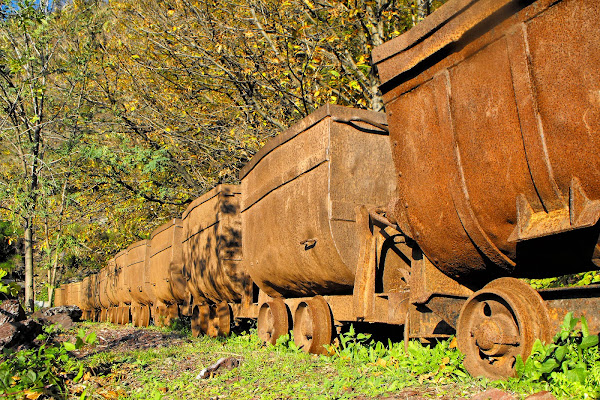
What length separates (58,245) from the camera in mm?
14141

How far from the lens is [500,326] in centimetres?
379

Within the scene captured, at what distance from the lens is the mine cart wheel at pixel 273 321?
7480 millimetres

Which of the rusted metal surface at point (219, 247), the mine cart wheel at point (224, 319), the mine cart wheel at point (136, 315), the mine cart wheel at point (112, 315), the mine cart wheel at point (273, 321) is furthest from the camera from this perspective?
the mine cart wheel at point (112, 315)

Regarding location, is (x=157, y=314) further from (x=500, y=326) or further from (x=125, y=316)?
(x=500, y=326)

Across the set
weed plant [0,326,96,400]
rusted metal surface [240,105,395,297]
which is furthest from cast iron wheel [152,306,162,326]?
weed plant [0,326,96,400]

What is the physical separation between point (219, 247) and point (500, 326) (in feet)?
21.3

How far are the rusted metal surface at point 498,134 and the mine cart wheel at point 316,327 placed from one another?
6.64ft

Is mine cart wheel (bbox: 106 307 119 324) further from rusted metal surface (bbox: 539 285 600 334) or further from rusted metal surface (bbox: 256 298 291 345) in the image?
rusted metal surface (bbox: 539 285 600 334)

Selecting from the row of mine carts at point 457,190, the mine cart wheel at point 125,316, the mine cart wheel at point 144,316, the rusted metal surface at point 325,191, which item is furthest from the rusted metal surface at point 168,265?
the rusted metal surface at point 325,191

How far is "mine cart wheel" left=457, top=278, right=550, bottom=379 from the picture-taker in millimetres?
3584

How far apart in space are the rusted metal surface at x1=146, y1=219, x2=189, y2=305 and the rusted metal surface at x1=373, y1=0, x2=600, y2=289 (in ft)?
28.6

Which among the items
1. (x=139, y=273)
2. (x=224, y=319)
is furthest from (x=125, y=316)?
(x=224, y=319)

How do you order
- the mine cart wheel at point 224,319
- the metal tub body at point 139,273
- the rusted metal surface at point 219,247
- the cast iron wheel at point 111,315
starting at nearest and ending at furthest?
the rusted metal surface at point 219,247
the mine cart wheel at point 224,319
the metal tub body at point 139,273
the cast iron wheel at point 111,315

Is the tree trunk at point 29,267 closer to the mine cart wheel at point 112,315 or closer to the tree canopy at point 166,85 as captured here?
the tree canopy at point 166,85
